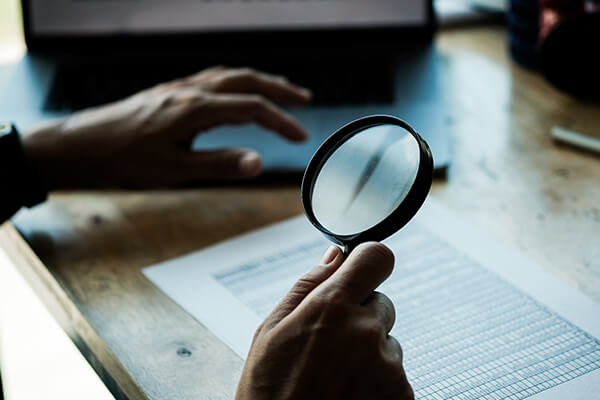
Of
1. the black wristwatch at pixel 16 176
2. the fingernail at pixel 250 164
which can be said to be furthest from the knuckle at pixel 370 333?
the black wristwatch at pixel 16 176

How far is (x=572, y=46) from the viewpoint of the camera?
1.13 metres

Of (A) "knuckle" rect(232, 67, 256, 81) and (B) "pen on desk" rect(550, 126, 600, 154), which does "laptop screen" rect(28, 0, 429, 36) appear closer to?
(A) "knuckle" rect(232, 67, 256, 81)

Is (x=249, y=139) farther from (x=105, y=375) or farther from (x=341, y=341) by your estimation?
(x=341, y=341)

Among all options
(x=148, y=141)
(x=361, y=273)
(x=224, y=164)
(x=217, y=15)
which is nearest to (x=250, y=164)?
(x=224, y=164)

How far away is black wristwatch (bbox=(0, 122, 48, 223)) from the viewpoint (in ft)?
3.20

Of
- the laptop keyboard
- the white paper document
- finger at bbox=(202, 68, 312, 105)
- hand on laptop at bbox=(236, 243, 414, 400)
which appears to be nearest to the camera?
hand on laptop at bbox=(236, 243, 414, 400)

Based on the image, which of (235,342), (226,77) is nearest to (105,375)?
(235,342)

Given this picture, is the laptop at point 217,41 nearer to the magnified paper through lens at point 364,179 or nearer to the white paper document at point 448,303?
the white paper document at point 448,303

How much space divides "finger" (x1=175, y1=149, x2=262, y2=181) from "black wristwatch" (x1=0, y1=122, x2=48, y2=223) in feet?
0.66

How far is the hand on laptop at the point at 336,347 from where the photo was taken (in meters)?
0.56

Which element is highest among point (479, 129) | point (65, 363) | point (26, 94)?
point (26, 94)

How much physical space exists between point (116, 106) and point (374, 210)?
22.7 inches

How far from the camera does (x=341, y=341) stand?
0.57m

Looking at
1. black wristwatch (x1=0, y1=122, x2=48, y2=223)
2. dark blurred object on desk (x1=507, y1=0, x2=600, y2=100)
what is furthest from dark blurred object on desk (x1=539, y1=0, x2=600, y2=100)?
black wristwatch (x1=0, y1=122, x2=48, y2=223)
